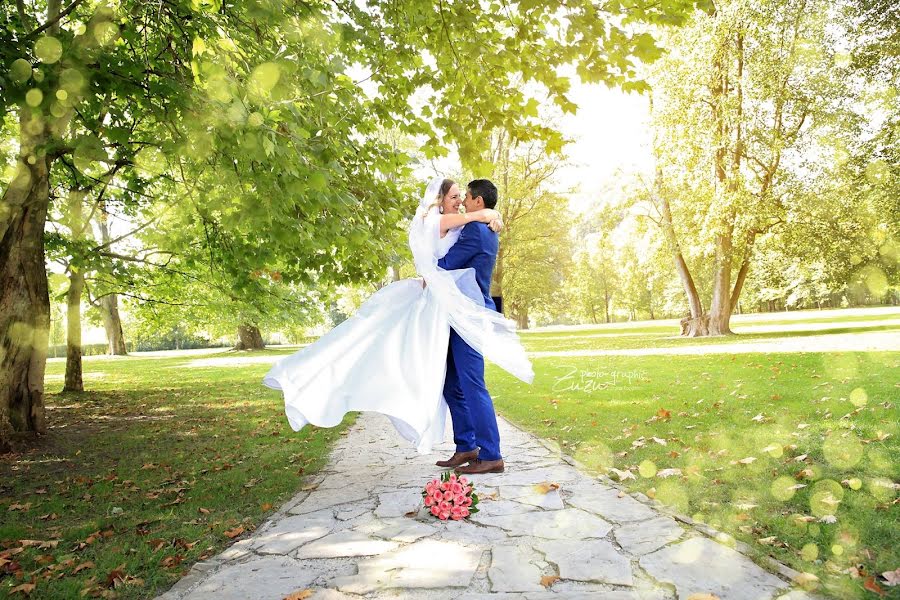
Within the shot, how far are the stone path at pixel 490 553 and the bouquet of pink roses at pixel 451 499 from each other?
7cm

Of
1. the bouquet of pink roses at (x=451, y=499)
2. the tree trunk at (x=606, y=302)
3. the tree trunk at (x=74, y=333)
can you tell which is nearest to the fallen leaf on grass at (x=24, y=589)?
the bouquet of pink roses at (x=451, y=499)

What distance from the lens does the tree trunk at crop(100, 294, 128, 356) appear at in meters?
30.2

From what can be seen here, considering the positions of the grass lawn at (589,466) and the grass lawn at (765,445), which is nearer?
the grass lawn at (765,445)

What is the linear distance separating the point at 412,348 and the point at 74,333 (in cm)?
1502

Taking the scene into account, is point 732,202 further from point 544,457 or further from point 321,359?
point 321,359

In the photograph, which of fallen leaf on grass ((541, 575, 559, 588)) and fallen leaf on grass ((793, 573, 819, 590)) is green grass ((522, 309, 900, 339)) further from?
fallen leaf on grass ((541, 575, 559, 588))

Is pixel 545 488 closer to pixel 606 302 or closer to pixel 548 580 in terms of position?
pixel 548 580

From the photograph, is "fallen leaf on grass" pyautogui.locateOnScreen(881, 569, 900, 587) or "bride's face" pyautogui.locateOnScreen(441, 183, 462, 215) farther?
"bride's face" pyautogui.locateOnScreen(441, 183, 462, 215)

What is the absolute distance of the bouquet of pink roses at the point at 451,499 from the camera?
439 centimetres

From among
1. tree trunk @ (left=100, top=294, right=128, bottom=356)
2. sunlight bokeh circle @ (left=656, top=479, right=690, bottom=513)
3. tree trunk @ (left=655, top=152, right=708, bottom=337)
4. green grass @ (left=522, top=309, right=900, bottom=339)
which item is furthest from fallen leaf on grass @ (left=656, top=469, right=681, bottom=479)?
tree trunk @ (left=100, top=294, right=128, bottom=356)

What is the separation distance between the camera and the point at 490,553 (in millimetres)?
3770

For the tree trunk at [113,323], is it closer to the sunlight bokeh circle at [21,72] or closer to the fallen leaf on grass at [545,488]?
the sunlight bokeh circle at [21,72]

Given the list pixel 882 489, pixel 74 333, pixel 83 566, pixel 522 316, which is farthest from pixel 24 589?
pixel 522 316

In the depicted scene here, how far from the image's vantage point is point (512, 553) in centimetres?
375
